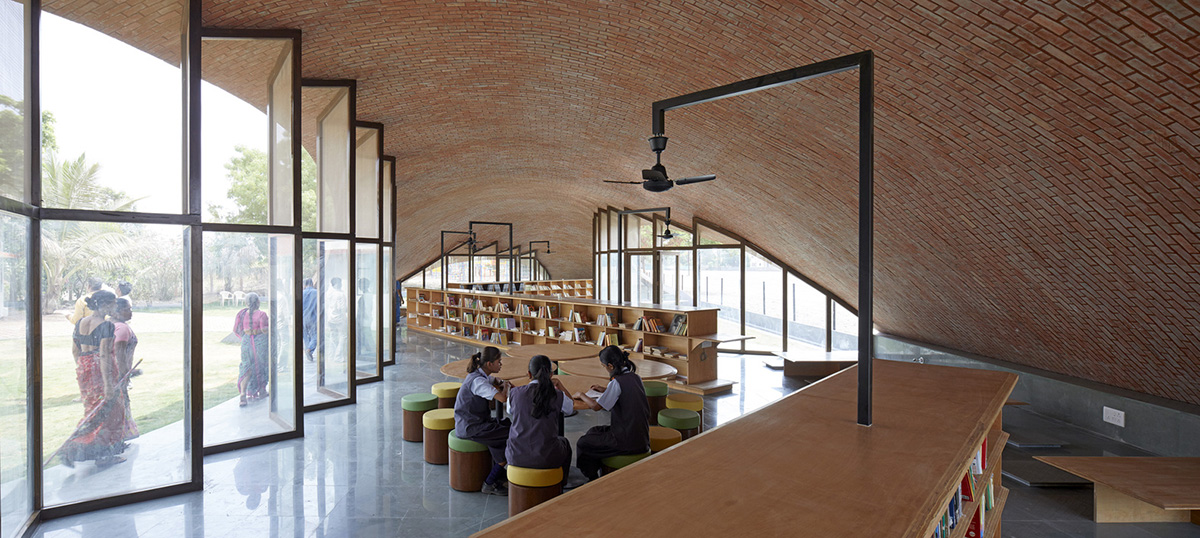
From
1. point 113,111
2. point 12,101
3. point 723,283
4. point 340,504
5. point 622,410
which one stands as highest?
point 113,111

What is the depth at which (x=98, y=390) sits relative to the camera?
439 cm

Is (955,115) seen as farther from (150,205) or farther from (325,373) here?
(325,373)

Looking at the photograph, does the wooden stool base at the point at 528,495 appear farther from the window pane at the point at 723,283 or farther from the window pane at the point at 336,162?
the window pane at the point at 723,283

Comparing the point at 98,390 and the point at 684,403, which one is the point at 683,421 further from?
the point at 98,390

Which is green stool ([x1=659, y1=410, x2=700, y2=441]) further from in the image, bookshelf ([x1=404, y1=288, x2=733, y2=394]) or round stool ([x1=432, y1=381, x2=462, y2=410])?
bookshelf ([x1=404, y1=288, x2=733, y2=394])

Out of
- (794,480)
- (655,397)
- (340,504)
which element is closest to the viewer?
(794,480)

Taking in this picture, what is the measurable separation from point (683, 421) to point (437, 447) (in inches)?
91.1

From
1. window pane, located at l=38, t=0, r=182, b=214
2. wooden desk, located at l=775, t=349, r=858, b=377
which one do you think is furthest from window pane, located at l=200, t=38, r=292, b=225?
wooden desk, located at l=775, t=349, r=858, b=377

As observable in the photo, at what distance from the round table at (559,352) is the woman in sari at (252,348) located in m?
2.66

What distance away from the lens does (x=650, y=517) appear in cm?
149

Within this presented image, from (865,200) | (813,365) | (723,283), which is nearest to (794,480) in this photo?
(865,200)

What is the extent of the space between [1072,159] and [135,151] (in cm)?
713

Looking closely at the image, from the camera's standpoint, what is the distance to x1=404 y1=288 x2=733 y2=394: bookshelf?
8.66m

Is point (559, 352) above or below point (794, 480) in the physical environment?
below
